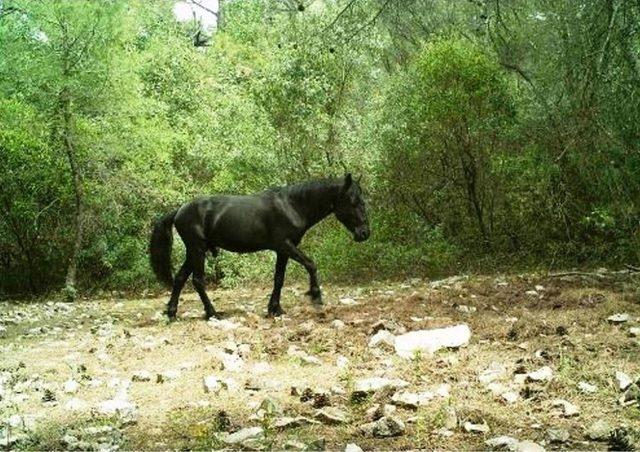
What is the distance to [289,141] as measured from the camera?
17984 millimetres

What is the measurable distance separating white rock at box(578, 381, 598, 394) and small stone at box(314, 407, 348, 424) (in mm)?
1843

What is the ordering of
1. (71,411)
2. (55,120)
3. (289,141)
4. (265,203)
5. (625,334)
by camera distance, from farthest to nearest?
(289,141) < (55,120) < (265,203) < (625,334) < (71,411)

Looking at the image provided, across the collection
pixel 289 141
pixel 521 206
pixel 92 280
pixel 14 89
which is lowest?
pixel 92 280

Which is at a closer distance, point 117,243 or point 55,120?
point 55,120

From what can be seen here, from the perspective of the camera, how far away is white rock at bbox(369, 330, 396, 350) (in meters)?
6.74

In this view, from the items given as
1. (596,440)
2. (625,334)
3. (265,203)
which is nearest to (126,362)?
(265,203)

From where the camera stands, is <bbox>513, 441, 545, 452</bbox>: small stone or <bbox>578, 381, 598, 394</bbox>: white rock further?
<bbox>578, 381, 598, 394</bbox>: white rock

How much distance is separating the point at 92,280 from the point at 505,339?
15.5 m

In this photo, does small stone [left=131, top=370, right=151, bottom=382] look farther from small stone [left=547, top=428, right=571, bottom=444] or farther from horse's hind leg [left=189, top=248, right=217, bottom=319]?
horse's hind leg [left=189, top=248, right=217, bottom=319]

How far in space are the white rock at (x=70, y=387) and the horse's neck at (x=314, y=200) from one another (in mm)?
5042

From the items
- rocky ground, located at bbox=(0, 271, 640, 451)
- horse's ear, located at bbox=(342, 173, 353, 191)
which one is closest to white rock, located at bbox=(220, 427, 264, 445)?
rocky ground, located at bbox=(0, 271, 640, 451)

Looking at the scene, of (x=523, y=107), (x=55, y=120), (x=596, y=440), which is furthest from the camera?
(x=55, y=120)

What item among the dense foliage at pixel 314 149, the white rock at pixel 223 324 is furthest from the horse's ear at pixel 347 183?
the dense foliage at pixel 314 149

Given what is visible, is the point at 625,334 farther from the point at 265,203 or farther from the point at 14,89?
the point at 14,89
